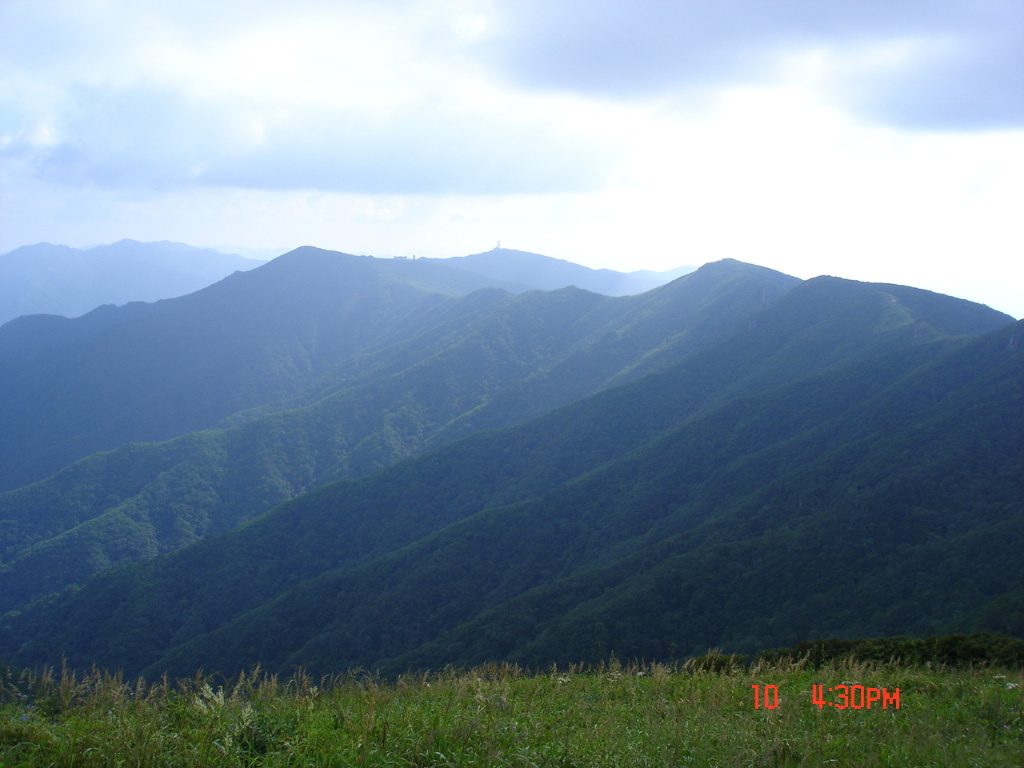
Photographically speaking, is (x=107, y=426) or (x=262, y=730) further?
(x=107, y=426)

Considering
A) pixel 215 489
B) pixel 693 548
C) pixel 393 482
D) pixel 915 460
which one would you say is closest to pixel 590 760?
pixel 693 548

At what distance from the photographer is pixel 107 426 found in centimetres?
16725

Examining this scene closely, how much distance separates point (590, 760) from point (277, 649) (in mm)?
55094

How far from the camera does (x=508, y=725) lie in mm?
7754

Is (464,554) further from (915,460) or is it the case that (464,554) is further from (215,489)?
(215,489)

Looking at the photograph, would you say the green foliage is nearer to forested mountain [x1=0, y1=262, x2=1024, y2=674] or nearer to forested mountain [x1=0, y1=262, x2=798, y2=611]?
forested mountain [x1=0, y1=262, x2=1024, y2=674]

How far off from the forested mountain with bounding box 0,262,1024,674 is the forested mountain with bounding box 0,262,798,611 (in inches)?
622

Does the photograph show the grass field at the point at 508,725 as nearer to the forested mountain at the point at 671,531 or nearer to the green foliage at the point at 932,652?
the green foliage at the point at 932,652
